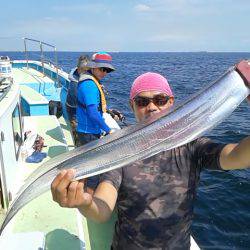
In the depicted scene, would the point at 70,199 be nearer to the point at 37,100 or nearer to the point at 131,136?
the point at 131,136

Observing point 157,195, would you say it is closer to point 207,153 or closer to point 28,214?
point 207,153

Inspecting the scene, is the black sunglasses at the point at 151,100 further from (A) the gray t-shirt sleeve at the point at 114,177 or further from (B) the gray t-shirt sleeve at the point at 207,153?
(A) the gray t-shirt sleeve at the point at 114,177

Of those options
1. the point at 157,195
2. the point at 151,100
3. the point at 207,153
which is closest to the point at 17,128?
the point at 151,100

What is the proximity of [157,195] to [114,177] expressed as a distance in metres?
0.33

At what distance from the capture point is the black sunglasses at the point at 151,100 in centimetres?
269

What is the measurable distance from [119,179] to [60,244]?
1.57m

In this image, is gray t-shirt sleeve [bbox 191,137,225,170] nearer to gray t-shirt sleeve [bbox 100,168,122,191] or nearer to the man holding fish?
the man holding fish

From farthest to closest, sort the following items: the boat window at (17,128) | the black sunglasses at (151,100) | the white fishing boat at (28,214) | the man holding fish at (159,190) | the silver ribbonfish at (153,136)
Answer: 1. the boat window at (17,128)
2. the white fishing boat at (28,214)
3. the black sunglasses at (151,100)
4. the man holding fish at (159,190)
5. the silver ribbonfish at (153,136)

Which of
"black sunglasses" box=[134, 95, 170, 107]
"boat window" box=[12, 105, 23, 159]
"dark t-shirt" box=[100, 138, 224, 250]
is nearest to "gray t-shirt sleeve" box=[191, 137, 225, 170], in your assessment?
"dark t-shirt" box=[100, 138, 224, 250]

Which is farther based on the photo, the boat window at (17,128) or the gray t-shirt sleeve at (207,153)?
the boat window at (17,128)

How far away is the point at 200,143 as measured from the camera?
2691 mm

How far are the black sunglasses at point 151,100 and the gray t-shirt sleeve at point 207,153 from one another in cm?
38

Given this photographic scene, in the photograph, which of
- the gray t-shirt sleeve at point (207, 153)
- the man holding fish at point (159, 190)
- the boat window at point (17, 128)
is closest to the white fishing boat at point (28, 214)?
the boat window at point (17, 128)

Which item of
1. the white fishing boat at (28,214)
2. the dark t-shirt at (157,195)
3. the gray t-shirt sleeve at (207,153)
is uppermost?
the gray t-shirt sleeve at (207,153)
